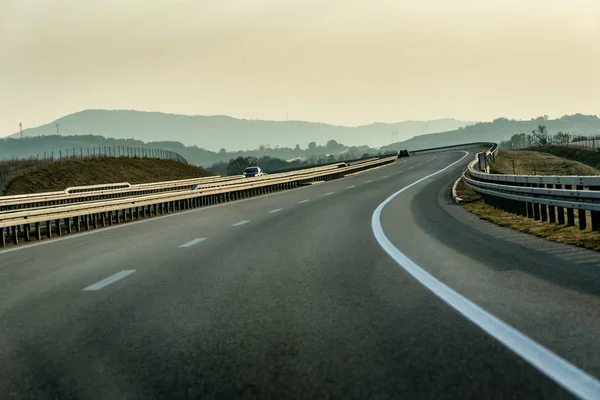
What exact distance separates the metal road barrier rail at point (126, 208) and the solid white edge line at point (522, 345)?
13.1m

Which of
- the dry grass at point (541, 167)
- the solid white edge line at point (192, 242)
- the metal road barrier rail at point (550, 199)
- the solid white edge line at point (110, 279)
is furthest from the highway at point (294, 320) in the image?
the dry grass at point (541, 167)

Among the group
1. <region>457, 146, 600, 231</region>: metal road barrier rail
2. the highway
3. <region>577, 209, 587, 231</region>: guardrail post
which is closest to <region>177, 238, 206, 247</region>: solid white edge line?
the highway

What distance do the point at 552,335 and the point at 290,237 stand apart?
9879 millimetres

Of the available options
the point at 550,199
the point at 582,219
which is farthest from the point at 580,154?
the point at 582,219

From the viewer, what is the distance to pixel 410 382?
4.60 m

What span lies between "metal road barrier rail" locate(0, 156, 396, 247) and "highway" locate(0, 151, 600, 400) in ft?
18.7

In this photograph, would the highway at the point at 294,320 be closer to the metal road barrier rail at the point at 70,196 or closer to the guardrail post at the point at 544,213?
the guardrail post at the point at 544,213

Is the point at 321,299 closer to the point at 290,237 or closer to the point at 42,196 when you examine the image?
the point at 290,237

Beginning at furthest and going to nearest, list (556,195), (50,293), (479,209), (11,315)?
(479,209) → (556,195) → (50,293) → (11,315)

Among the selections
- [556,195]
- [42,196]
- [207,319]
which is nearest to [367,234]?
[556,195]

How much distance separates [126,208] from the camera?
26141 millimetres

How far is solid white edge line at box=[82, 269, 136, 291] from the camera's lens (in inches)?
374

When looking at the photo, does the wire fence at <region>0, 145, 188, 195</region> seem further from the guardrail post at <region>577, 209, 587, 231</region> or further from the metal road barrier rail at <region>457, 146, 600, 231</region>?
the guardrail post at <region>577, 209, 587, 231</region>

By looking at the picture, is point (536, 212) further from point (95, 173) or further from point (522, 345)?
point (95, 173)
